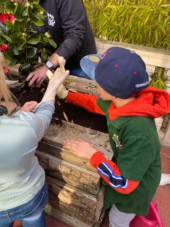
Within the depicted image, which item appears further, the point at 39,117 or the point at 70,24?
the point at 70,24

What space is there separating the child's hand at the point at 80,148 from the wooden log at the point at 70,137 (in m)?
0.07

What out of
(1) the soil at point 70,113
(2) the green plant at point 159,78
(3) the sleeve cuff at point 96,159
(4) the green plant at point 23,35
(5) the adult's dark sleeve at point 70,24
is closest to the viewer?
(3) the sleeve cuff at point 96,159

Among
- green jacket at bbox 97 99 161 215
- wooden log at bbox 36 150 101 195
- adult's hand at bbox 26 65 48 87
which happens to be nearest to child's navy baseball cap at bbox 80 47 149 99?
green jacket at bbox 97 99 161 215

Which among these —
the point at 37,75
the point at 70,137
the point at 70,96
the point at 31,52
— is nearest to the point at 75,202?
the point at 70,137

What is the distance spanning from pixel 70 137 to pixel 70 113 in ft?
0.95

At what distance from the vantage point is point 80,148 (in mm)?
1148

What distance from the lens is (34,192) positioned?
1111 mm

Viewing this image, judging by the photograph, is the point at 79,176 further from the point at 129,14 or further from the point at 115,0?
the point at 115,0

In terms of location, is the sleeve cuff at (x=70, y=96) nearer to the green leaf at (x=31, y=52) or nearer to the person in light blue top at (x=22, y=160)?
the person in light blue top at (x=22, y=160)

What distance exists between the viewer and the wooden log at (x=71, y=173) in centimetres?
125

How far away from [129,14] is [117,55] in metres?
1.75

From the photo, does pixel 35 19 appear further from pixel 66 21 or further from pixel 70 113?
pixel 70 113

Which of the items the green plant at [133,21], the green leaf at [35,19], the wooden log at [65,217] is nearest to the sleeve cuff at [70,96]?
the green leaf at [35,19]

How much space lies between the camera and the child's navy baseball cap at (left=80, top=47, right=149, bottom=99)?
920 millimetres
